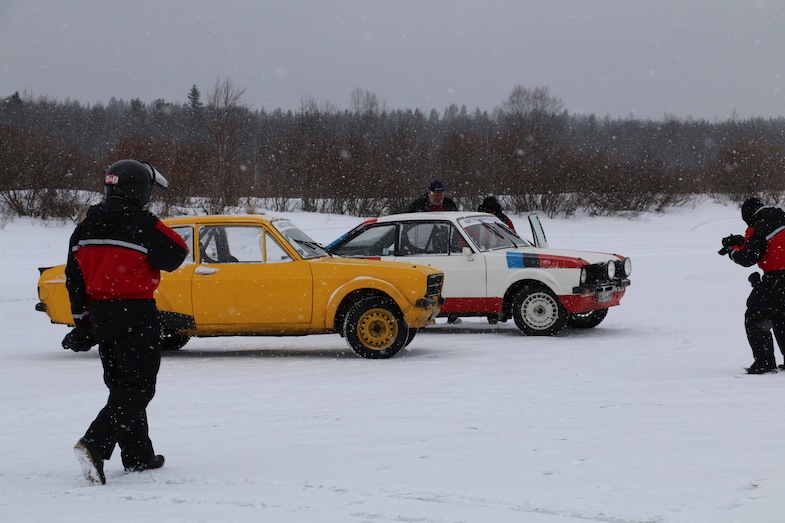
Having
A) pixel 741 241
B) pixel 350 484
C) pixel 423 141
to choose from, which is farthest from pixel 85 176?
pixel 350 484

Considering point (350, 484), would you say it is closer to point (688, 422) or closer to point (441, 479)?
point (441, 479)

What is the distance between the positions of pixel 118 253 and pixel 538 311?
26.2ft

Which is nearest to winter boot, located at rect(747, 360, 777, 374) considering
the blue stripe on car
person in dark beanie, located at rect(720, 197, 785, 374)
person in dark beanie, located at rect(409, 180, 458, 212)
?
person in dark beanie, located at rect(720, 197, 785, 374)

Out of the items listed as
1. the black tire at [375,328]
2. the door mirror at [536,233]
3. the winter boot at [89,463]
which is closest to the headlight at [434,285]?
the black tire at [375,328]

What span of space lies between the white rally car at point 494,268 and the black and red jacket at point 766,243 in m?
3.47

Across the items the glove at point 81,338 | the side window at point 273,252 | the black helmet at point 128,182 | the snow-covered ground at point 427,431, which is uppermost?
the black helmet at point 128,182

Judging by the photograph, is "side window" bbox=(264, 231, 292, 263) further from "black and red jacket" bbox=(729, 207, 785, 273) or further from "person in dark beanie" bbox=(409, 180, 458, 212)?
"black and red jacket" bbox=(729, 207, 785, 273)

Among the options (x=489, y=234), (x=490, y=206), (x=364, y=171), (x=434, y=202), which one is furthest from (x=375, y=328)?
(x=364, y=171)

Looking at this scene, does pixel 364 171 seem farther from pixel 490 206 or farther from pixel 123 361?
pixel 123 361

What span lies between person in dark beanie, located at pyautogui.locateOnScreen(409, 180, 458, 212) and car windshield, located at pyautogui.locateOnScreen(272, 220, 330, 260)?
10.3 feet

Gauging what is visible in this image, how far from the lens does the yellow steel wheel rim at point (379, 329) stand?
35.8 ft

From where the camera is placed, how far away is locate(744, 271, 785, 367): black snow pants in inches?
358

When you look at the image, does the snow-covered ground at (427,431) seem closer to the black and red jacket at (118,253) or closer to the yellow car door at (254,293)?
the yellow car door at (254,293)

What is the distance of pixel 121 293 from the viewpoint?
Answer: 5.60m
